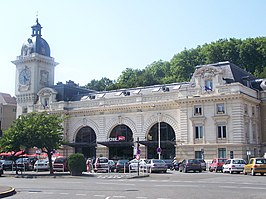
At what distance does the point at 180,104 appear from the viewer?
55.4 m

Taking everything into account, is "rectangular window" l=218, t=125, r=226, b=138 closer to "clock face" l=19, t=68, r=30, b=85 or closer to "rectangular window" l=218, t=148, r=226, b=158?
"rectangular window" l=218, t=148, r=226, b=158

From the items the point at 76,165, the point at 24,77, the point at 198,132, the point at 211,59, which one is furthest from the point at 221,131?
the point at 24,77

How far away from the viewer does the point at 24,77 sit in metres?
74.2

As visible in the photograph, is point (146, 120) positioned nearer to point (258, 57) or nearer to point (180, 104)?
point (180, 104)

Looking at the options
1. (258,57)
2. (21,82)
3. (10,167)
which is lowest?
(10,167)

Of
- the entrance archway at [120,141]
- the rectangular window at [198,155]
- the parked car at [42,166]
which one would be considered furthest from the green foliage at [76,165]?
the entrance archway at [120,141]

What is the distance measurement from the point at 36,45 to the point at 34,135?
118ft

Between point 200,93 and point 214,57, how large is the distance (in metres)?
25.7

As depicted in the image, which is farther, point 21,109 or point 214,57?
point 214,57

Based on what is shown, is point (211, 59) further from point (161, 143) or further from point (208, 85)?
point (161, 143)

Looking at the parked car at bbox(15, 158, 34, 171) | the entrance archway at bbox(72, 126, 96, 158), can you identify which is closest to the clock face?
the entrance archway at bbox(72, 126, 96, 158)

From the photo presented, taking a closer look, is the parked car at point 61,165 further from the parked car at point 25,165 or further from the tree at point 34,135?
the parked car at point 25,165

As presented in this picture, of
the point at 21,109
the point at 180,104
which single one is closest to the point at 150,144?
the point at 180,104

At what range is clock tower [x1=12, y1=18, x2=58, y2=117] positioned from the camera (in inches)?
2857
